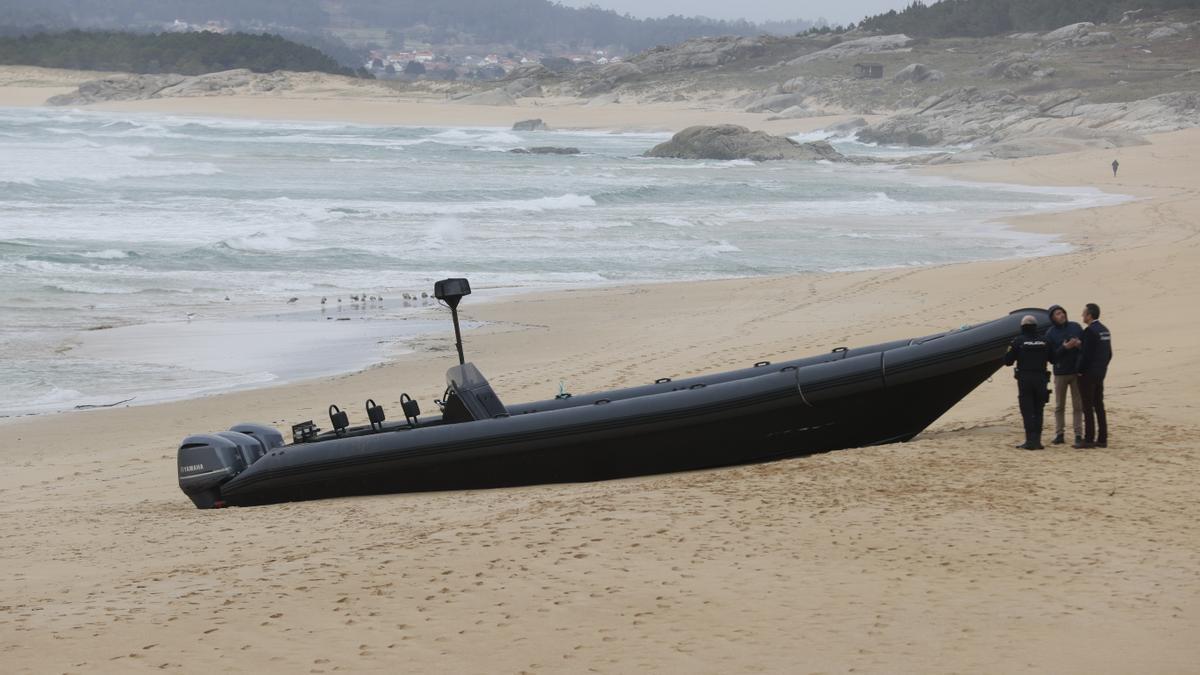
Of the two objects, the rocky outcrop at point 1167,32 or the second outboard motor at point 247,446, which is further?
the rocky outcrop at point 1167,32

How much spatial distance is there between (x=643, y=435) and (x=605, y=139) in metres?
59.8

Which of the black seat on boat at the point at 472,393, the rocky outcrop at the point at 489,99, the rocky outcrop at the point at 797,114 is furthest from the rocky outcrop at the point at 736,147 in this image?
the black seat on boat at the point at 472,393

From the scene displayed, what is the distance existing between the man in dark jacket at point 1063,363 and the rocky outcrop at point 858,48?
9350cm

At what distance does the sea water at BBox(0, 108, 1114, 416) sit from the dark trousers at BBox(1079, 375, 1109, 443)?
813 cm

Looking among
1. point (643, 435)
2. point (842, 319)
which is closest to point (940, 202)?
point (842, 319)

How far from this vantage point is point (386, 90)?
323ft

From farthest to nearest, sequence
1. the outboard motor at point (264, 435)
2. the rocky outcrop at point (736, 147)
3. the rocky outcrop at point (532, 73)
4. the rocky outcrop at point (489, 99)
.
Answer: the rocky outcrop at point (532, 73)
the rocky outcrop at point (489, 99)
the rocky outcrop at point (736, 147)
the outboard motor at point (264, 435)

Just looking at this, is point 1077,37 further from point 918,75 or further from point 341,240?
point 341,240

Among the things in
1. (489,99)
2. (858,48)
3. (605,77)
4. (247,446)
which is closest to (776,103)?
(605,77)

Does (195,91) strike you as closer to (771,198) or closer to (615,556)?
(771,198)

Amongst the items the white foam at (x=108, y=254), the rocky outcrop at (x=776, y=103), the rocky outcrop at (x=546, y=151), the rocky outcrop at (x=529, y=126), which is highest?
the rocky outcrop at (x=776, y=103)

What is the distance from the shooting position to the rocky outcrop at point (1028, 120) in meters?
49.8

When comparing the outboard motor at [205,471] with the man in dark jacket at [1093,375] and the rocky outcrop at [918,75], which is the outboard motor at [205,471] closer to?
the man in dark jacket at [1093,375]

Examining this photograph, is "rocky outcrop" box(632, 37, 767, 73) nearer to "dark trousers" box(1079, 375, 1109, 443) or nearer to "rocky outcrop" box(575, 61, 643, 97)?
"rocky outcrop" box(575, 61, 643, 97)
